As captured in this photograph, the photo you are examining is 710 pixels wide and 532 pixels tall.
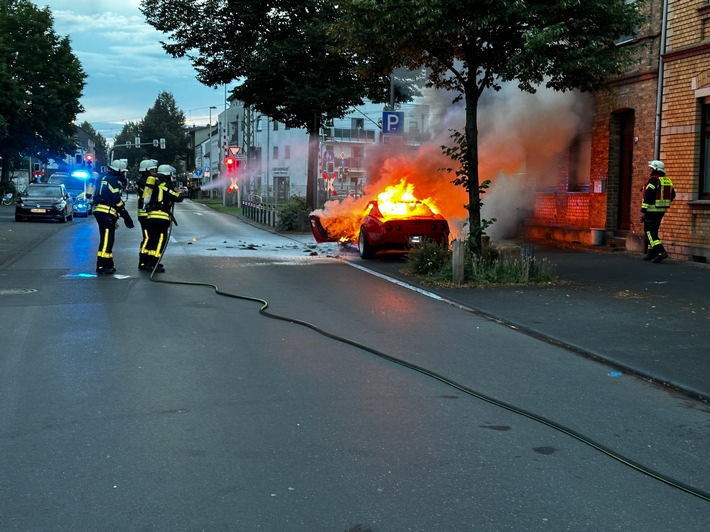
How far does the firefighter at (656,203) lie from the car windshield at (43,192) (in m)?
23.9

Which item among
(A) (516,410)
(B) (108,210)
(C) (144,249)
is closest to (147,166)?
(B) (108,210)

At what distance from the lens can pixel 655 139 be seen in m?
16.5

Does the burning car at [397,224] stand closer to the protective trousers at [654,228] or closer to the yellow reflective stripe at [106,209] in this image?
the protective trousers at [654,228]

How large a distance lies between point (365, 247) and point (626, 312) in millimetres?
7774

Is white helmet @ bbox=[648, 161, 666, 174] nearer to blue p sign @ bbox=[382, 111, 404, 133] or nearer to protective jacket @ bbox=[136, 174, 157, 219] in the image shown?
blue p sign @ bbox=[382, 111, 404, 133]

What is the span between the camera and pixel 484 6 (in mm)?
11836

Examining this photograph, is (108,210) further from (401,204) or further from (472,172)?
(472,172)

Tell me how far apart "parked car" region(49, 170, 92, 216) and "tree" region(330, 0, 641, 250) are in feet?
86.0

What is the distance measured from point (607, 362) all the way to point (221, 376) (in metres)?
3.55

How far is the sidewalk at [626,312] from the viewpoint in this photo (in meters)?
7.09

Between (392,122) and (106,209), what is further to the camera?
(392,122)

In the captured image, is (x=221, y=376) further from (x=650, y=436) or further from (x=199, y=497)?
(x=650, y=436)

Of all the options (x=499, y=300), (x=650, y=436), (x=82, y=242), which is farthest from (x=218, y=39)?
(x=650, y=436)

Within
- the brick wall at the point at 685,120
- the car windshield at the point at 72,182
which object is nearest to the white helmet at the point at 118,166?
the brick wall at the point at 685,120
